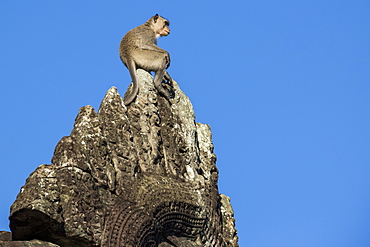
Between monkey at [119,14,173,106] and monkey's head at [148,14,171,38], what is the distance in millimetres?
39

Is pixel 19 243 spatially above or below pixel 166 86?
below

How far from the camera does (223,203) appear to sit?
12.3 meters

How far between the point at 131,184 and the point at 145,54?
4.98m

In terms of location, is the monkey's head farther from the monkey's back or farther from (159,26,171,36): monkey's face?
the monkey's back

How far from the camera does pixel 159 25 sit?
17.6 m

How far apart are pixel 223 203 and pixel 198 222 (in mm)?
1248

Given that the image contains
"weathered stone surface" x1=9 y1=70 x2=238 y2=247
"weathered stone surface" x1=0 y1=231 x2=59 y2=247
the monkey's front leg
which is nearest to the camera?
"weathered stone surface" x1=0 y1=231 x2=59 y2=247

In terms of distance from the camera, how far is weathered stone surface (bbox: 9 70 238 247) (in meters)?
9.44

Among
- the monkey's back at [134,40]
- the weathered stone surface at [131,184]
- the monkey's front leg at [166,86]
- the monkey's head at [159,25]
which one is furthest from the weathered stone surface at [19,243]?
the monkey's head at [159,25]

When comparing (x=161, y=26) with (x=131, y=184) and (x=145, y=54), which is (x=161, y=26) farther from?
(x=131, y=184)

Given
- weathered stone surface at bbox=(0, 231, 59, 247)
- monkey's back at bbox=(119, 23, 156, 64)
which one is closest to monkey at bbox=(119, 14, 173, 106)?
monkey's back at bbox=(119, 23, 156, 64)

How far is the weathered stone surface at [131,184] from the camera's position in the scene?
31.0ft

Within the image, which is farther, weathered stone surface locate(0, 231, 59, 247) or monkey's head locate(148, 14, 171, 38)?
monkey's head locate(148, 14, 171, 38)

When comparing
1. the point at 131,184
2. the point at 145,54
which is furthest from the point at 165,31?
the point at 131,184
